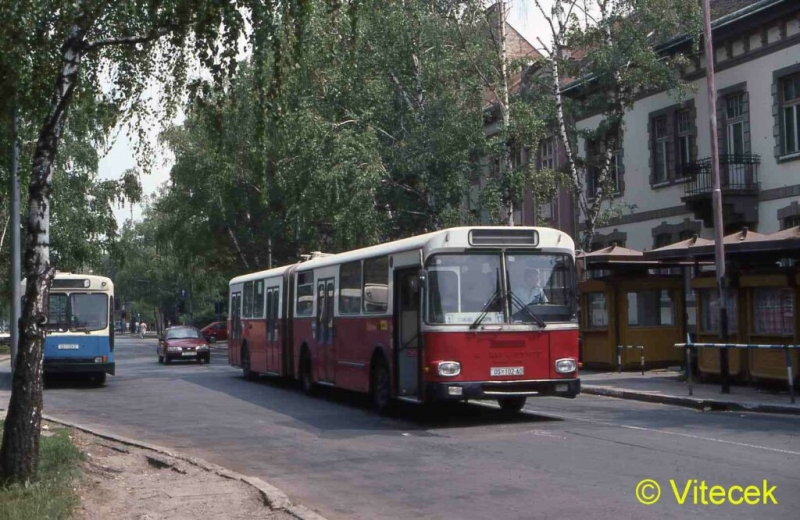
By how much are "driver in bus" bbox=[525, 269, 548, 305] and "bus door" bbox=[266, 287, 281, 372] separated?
1138 cm

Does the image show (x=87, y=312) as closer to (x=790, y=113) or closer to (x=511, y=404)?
(x=511, y=404)

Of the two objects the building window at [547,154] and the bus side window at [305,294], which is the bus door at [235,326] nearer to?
the bus side window at [305,294]

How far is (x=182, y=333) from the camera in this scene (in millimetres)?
45375

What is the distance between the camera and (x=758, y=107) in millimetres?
30516

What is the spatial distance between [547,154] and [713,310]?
1938 centimetres

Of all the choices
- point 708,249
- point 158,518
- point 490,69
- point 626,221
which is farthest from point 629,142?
point 158,518

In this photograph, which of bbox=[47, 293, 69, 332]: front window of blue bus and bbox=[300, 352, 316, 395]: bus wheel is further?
bbox=[47, 293, 69, 332]: front window of blue bus

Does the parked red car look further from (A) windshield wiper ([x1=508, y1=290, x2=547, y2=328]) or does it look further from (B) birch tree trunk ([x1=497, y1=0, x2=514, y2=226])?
(A) windshield wiper ([x1=508, y1=290, x2=547, y2=328])

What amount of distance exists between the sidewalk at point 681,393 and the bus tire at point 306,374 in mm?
5887

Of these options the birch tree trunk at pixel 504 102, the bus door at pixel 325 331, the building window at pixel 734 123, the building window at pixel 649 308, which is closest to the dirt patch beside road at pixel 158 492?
the bus door at pixel 325 331

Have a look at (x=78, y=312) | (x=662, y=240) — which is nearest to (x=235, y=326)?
(x=78, y=312)

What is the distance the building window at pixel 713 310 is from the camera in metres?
22.9

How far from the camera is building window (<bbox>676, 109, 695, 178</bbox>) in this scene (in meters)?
33.7

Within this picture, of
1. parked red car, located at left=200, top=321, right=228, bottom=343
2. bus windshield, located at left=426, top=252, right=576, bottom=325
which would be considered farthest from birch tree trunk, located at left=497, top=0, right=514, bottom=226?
parked red car, located at left=200, top=321, right=228, bottom=343
